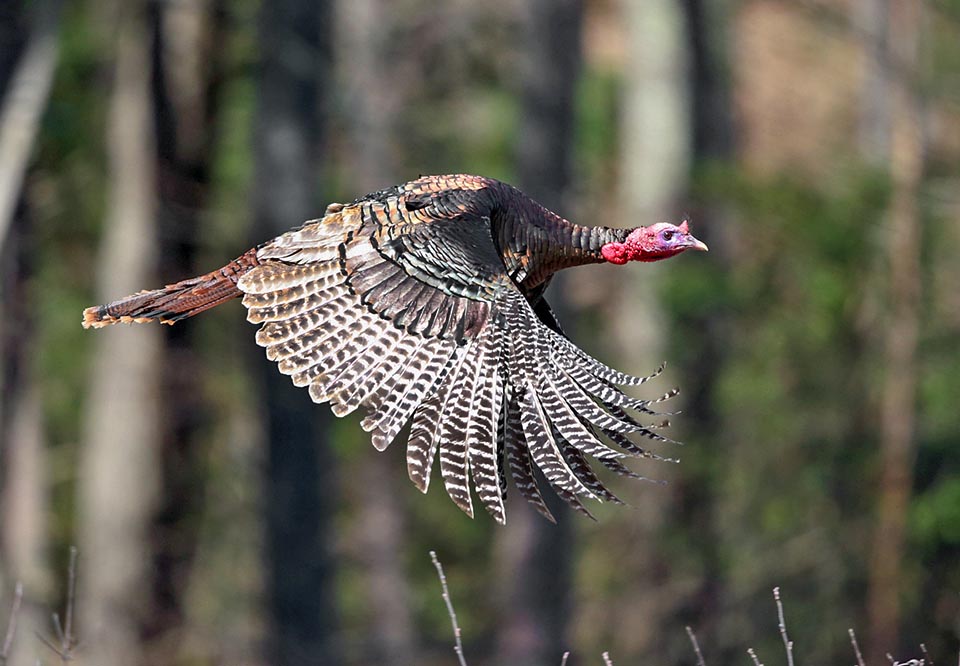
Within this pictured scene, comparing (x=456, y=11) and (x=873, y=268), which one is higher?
(x=456, y=11)

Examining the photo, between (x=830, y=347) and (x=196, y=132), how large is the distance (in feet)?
20.3

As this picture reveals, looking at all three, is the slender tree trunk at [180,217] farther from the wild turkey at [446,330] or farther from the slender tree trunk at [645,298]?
the wild turkey at [446,330]

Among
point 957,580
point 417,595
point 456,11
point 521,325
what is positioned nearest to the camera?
point 521,325

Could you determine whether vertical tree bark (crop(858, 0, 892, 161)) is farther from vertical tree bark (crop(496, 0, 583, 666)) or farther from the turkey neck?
the turkey neck

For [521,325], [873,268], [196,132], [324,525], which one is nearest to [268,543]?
[324,525]

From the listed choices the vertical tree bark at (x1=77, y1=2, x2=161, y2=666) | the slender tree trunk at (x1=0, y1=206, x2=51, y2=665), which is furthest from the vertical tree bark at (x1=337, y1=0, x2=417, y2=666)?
the slender tree trunk at (x1=0, y1=206, x2=51, y2=665)

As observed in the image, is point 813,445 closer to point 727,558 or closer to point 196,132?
point 727,558

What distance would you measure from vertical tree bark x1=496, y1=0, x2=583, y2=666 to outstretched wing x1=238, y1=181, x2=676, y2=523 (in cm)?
859

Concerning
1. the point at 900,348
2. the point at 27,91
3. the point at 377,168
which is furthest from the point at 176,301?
the point at 377,168

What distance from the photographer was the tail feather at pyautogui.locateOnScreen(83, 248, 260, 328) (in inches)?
245

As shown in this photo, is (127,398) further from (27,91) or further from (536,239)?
(536,239)

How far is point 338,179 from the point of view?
20.1 metres

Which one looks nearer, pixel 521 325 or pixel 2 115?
pixel 521 325

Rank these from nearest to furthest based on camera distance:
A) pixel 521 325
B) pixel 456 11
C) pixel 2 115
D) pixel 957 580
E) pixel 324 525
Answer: pixel 521 325
pixel 2 115
pixel 957 580
pixel 324 525
pixel 456 11
